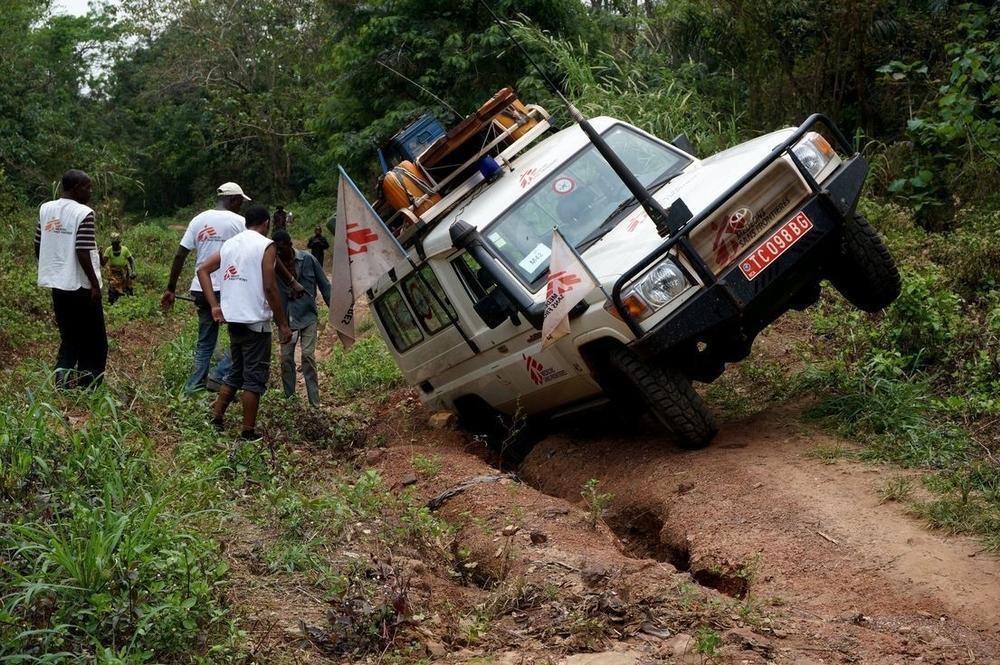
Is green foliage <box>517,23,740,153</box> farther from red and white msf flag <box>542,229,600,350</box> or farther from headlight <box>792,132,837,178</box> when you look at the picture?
red and white msf flag <box>542,229,600,350</box>

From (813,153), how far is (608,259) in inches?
52.4

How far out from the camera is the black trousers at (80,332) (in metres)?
7.45

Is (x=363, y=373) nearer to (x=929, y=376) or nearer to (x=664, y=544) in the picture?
(x=929, y=376)

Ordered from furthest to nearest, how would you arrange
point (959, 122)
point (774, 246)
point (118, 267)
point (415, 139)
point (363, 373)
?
point (118, 267) → point (363, 373) → point (959, 122) → point (415, 139) → point (774, 246)

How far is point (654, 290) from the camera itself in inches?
253

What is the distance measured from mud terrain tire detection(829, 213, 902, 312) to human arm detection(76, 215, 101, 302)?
4.64m

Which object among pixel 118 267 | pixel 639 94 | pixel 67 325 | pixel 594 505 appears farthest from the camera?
pixel 118 267

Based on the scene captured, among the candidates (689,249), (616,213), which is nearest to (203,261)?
(616,213)

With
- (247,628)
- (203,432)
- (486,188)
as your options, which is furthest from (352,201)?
(247,628)

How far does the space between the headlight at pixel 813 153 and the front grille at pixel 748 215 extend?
6.4 inches

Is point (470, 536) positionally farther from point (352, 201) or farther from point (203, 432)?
point (352, 201)

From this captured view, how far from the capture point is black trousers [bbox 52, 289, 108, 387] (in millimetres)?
7453

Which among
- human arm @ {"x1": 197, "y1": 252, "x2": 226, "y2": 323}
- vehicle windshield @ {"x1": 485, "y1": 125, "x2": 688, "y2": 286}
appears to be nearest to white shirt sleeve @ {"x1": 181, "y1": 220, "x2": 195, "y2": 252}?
human arm @ {"x1": 197, "y1": 252, "x2": 226, "y2": 323}

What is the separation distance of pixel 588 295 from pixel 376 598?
2.69 m
